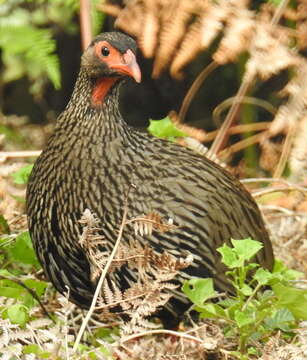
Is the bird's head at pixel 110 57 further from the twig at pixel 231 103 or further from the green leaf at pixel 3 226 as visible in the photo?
the twig at pixel 231 103

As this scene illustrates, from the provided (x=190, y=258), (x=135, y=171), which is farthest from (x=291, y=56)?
(x=190, y=258)

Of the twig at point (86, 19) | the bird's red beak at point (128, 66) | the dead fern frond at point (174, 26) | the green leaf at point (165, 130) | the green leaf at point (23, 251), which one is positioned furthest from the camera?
the twig at point (86, 19)

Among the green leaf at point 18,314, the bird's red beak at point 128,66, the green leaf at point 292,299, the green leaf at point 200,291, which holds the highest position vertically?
the bird's red beak at point 128,66

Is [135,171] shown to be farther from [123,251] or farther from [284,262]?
[284,262]

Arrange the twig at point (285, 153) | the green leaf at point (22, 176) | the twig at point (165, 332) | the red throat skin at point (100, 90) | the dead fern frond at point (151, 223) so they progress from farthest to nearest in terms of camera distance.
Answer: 1. the twig at point (285, 153)
2. the green leaf at point (22, 176)
3. the red throat skin at point (100, 90)
4. the dead fern frond at point (151, 223)
5. the twig at point (165, 332)

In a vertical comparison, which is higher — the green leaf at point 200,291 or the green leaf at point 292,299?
the green leaf at point 292,299

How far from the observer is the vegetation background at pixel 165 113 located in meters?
3.54

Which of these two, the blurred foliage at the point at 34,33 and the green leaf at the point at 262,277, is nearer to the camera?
the green leaf at the point at 262,277

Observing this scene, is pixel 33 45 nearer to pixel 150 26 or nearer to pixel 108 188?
pixel 150 26

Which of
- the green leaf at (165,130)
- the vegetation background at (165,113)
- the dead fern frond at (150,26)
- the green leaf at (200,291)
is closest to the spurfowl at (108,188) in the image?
the vegetation background at (165,113)

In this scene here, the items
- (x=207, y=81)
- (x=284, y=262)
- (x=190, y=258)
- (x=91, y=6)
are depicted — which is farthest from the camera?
(x=207, y=81)

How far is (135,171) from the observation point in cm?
398

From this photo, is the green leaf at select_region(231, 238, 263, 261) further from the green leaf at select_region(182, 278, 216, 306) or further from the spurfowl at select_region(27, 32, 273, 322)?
the spurfowl at select_region(27, 32, 273, 322)

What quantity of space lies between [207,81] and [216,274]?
3995 millimetres
